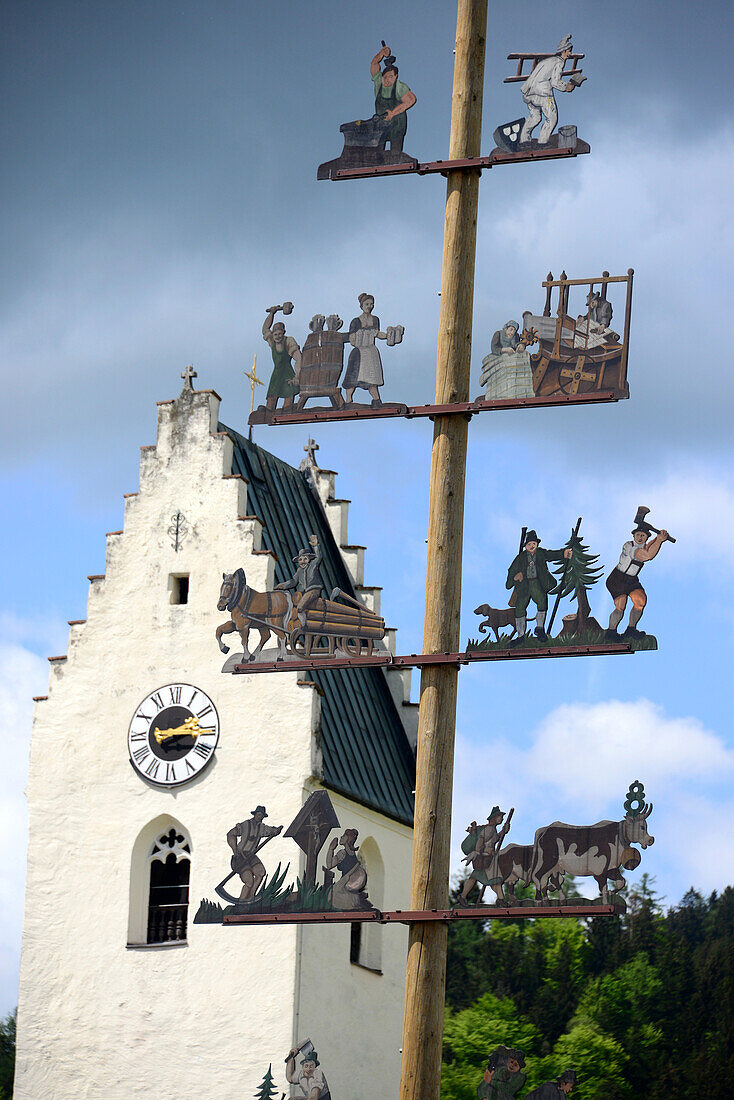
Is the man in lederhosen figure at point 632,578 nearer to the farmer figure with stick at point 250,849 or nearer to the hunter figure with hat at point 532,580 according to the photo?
the hunter figure with hat at point 532,580

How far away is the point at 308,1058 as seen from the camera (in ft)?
68.3

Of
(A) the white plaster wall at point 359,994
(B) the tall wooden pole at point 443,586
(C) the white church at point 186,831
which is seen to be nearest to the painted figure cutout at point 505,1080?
(B) the tall wooden pole at point 443,586

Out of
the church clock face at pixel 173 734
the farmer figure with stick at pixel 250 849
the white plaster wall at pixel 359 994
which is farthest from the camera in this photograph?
the church clock face at pixel 173 734

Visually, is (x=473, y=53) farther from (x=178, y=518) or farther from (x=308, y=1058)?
(x=178, y=518)

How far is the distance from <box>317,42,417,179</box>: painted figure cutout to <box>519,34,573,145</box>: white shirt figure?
3.77ft

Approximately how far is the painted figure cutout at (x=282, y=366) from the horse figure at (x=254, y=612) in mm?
1731

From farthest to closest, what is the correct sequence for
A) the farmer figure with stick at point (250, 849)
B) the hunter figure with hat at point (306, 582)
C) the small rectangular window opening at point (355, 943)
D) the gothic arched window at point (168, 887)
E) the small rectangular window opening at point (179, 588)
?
1. the small rectangular window opening at point (179, 588)
2. the small rectangular window opening at point (355, 943)
3. the gothic arched window at point (168, 887)
4. the hunter figure with hat at point (306, 582)
5. the farmer figure with stick at point (250, 849)

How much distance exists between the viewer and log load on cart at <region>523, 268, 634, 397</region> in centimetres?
2033

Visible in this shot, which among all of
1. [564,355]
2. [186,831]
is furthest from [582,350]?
[186,831]

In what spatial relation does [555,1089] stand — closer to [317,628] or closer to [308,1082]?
[308,1082]

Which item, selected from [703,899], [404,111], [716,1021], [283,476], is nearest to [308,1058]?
[404,111]

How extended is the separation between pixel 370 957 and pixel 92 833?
17.7 feet

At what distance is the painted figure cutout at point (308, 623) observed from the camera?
20906mm

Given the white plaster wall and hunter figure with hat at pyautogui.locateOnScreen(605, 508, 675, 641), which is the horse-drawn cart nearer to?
hunter figure with hat at pyautogui.locateOnScreen(605, 508, 675, 641)
